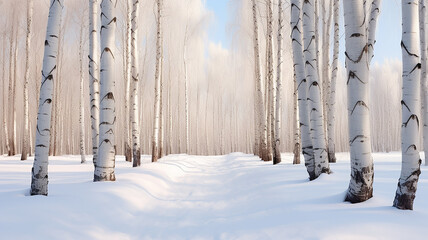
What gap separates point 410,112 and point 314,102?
2.41m

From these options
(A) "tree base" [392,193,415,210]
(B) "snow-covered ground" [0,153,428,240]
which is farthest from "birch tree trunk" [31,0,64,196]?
(A) "tree base" [392,193,415,210]

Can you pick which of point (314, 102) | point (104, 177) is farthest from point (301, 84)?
point (104, 177)

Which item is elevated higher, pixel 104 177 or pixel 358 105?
pixel 358 105

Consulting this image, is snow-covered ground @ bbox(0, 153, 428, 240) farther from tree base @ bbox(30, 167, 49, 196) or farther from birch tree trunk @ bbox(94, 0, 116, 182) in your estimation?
birch tree trunk @ bbox(94, 0, 116, 182)

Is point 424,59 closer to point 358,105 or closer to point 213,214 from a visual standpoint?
point 358,105

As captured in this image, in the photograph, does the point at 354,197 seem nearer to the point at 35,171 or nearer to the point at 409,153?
the point at 409,153

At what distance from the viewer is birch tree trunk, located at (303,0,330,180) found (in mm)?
5422

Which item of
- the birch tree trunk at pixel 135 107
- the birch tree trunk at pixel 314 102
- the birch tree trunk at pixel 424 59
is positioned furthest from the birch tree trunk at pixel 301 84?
the birch tree trunk at pixel 135 107

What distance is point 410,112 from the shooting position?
3041mm

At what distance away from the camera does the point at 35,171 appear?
12.8 feet

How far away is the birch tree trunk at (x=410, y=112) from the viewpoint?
9.67 ft

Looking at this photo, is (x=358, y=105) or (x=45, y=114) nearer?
(x=358, y=105)

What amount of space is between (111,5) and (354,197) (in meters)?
5.29

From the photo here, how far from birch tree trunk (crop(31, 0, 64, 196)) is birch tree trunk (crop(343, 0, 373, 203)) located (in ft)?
12.7
